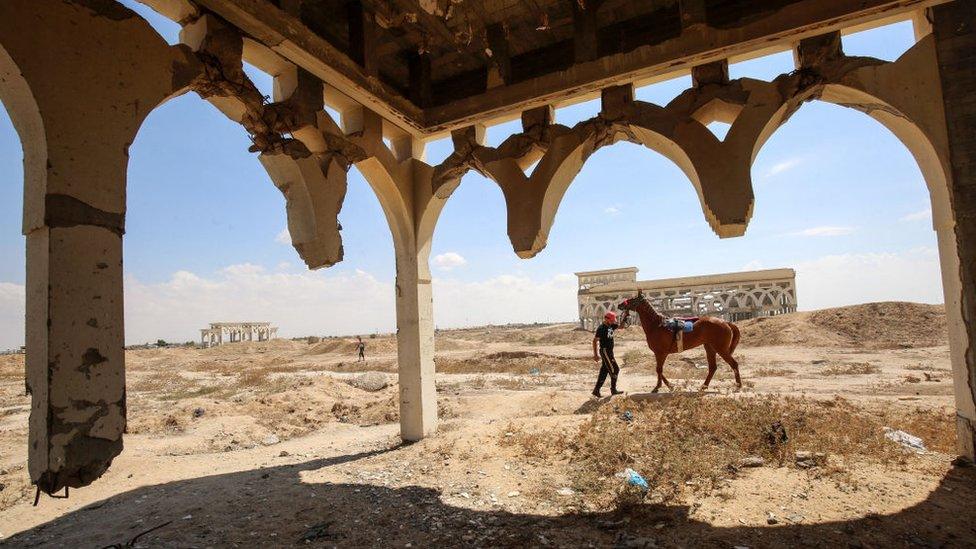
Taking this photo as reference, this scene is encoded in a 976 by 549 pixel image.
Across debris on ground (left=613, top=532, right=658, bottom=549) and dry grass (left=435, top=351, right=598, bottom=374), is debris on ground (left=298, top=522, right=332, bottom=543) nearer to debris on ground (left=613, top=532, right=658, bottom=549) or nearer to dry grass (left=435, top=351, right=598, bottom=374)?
debris on ground (left=613, top=532, right=658, bottom=549)

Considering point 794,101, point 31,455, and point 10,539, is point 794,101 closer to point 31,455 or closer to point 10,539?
point 31,455

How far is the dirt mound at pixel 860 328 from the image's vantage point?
19.8 meters

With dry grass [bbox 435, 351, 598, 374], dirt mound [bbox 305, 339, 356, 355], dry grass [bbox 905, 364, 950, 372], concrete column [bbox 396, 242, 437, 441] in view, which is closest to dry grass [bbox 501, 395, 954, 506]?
concrete column [bbox 396, 242, 437, 441]

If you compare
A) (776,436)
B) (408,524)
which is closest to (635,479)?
(776,436)

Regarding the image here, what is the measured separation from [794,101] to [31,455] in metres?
5.70

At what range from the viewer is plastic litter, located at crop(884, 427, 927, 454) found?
15.5 feet

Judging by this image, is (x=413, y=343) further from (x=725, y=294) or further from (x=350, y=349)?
(x=725, y=294)

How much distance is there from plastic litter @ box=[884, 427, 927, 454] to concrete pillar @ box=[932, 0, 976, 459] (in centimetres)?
101

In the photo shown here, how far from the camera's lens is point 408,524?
3.79 m

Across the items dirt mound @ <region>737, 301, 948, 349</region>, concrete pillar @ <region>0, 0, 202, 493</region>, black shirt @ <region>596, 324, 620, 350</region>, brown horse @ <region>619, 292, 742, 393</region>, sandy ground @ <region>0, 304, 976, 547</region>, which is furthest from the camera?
dirt mound @ <region>737, 301, 948, 349</region>

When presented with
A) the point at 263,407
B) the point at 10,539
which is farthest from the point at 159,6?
the point at 263,407

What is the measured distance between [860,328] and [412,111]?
23979 mm

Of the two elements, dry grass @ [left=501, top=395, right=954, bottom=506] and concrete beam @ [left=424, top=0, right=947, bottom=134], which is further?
dry grass @ [left=501, top=395, right=954, bottom=506]

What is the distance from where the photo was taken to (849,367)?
13.4 metres
